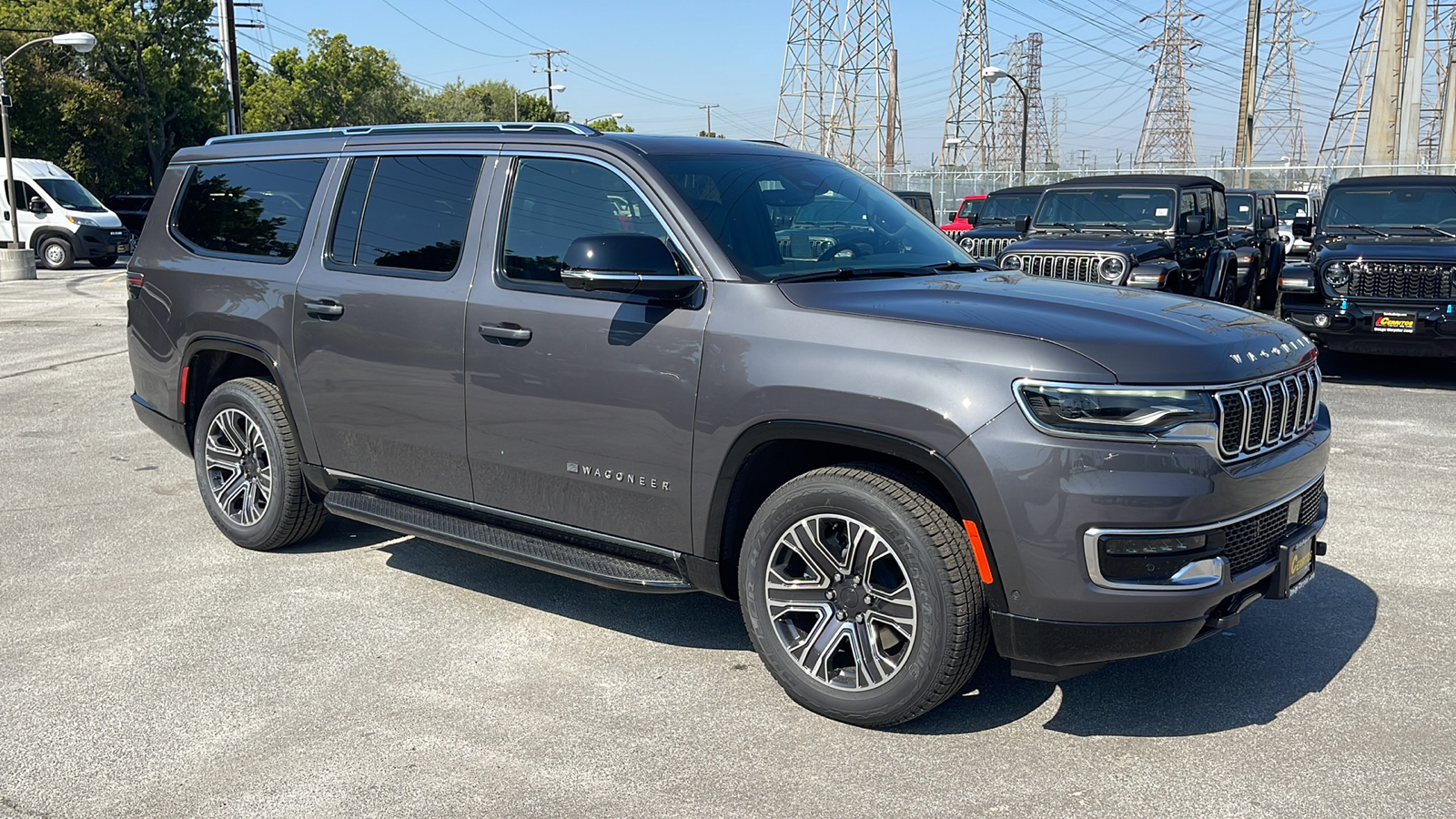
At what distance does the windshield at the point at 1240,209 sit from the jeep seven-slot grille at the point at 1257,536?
1523cm

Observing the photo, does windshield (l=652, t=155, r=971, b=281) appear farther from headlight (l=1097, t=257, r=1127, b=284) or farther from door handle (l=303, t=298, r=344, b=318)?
headlight (l=1097, t=257, r=1127, b=284)

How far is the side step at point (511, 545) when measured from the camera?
14.7ft

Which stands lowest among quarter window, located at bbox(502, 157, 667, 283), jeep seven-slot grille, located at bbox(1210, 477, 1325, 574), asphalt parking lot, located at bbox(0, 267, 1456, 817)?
asphalt parking lot, located at bbox(0, 267, 1456, 817)

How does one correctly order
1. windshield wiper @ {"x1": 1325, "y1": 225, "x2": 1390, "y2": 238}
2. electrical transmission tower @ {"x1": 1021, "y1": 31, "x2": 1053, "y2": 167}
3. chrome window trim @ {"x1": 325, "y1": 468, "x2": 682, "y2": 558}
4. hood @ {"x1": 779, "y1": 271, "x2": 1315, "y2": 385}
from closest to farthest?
1. hood @ {"x1": 779, "y1": 271, "x2": 1315, "y2": 385}
2. chrome window trim @ {"x1": 325, "y1": 468, "x2": 682, "y2": 558}
3. windshield wiper @ {"x1": 1325, "y1": 225, "x2": 1390, "y2": 238}
4. electrical transmission tower @ {"x1": 1021, "y1": 31, "x2": 1053, "y2": 167}

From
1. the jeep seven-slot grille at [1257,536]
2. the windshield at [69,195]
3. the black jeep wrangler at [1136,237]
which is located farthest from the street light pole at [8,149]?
the jeep seven-slot grille at [1257,536]

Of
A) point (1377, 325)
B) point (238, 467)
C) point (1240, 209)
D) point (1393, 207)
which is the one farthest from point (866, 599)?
point (1240, 209)

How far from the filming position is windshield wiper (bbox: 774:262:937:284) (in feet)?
14.5

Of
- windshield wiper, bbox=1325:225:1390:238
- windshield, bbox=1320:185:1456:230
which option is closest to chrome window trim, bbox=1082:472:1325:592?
windshield wiper, bbox=1325:225:1390:238

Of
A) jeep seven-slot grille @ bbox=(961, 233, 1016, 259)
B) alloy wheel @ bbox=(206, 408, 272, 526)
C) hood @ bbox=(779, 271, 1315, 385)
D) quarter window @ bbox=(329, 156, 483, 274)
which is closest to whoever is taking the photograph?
hood @ bbox=(779, 271, 1315, 385)

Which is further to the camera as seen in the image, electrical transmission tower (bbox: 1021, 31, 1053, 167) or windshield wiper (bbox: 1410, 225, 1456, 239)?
electrical transmission tower (bbox: 1021, 31, 1053, 167)

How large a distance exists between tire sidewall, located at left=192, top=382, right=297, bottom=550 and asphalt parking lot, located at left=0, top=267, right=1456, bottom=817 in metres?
0.11

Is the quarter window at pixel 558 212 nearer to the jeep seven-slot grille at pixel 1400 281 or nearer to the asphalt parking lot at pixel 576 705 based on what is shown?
the asphalt parking lot at pixel 576 705

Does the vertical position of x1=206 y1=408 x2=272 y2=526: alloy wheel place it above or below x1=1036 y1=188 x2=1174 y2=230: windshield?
below

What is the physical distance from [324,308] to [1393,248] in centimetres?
988
